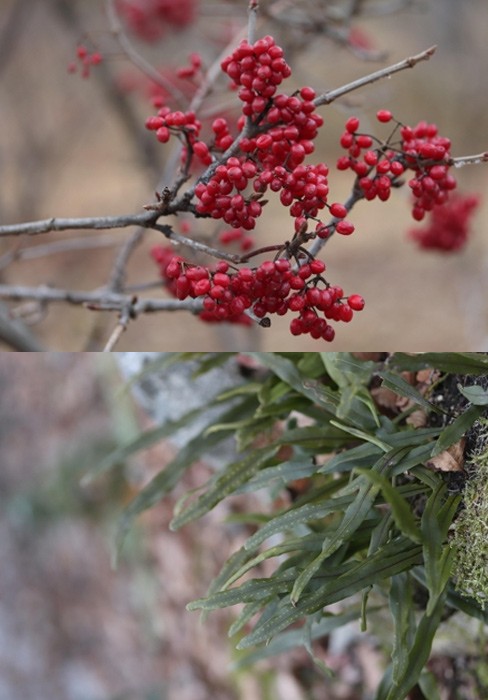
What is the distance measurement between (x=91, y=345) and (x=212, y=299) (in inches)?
46.6

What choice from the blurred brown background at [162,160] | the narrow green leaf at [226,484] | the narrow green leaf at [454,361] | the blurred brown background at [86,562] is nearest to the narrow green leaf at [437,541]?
the narrow green leaf at [454,361]

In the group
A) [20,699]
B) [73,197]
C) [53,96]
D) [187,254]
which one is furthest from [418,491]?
[73,197]

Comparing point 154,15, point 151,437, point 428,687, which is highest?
point 154,15

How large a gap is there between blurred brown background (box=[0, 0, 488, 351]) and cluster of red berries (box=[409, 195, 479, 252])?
140 centimetres

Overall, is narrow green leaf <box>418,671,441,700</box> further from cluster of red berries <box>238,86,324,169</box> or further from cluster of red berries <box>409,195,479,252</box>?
cluster of red berries <box>409,195,479,252</box>

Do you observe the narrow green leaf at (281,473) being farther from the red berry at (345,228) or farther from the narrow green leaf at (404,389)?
the red berry at (345,228)

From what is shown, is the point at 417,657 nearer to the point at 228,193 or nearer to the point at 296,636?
the point at 296,636

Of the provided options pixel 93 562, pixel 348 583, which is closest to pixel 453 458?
pixel 348 583

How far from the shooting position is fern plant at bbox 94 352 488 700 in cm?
73

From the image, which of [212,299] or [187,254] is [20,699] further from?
[212,299]

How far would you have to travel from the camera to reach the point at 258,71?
699mm

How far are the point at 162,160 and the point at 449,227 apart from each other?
2546 mm

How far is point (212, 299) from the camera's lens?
71 centimetres

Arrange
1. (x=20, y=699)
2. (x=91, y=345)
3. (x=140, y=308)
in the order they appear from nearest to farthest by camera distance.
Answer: (x=140, y=308) < (x=91, y=345) < (x=20, y=699)
